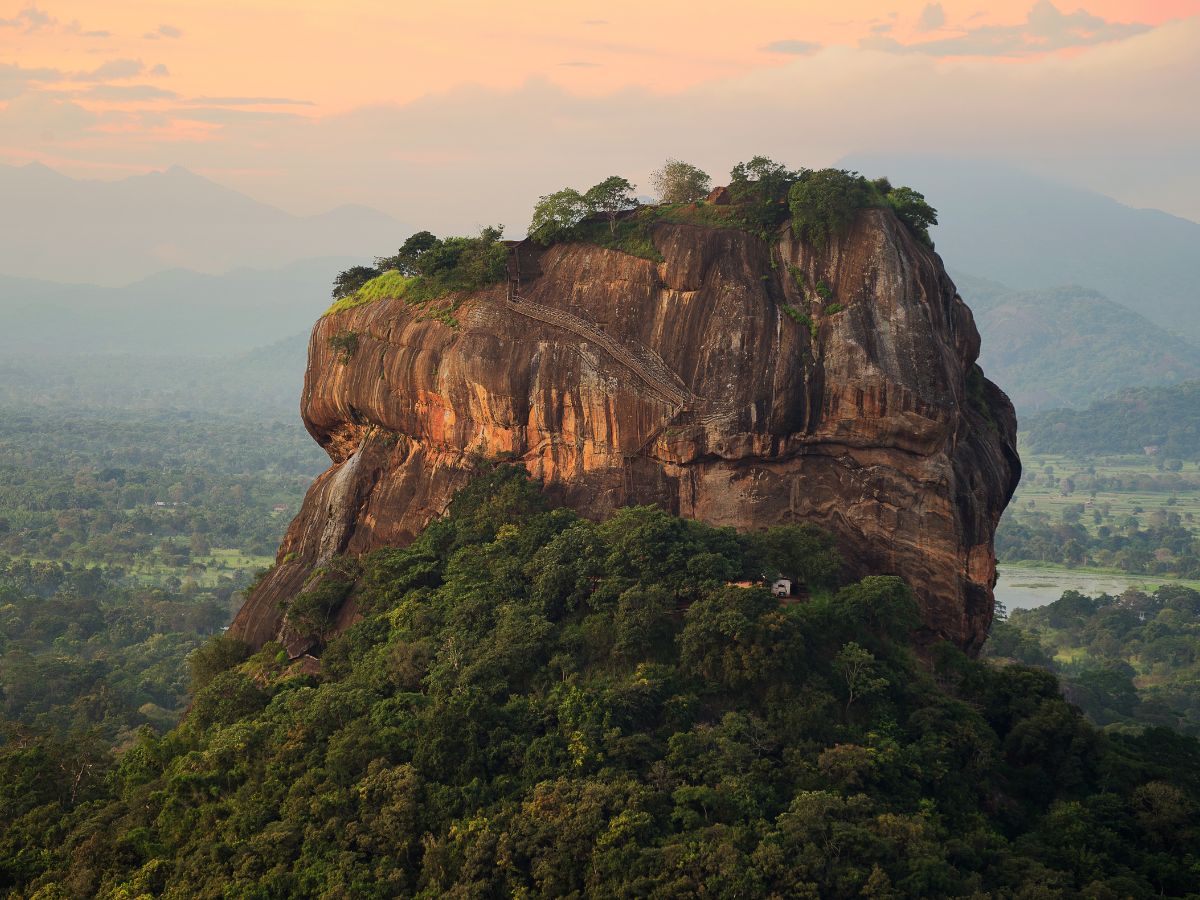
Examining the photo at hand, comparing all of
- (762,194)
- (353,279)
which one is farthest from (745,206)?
(353,279)

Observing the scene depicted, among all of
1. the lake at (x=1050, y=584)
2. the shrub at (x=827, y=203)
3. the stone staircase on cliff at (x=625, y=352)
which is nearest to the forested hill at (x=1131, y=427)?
the lake at (x=1050, y=584)

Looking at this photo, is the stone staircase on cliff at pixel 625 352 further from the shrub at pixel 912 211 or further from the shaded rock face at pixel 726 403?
the shrub at pixel 912 211

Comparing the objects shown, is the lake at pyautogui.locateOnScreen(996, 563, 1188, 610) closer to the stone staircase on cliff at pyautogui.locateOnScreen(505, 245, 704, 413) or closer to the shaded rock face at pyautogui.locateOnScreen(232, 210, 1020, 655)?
the shaded rock face at pyautogui.locateOnScreen(232, 210, 1020, 655)

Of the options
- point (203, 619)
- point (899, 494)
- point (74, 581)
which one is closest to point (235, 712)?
point (899, 494)

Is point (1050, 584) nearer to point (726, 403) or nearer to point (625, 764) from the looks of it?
point (726, 403)

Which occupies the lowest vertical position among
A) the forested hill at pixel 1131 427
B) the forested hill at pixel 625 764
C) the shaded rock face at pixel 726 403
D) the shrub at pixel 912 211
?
the forested hill at pixel 1131 427

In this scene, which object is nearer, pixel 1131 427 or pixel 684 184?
pixel 684 184
